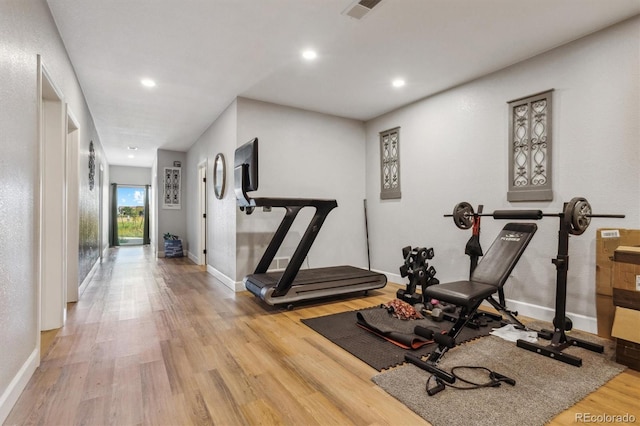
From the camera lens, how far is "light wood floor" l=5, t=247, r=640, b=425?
1715 millimetres

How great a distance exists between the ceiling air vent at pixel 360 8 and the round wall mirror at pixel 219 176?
3.12 meters

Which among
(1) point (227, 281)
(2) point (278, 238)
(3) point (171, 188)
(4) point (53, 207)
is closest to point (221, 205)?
(1) point (227, 281)

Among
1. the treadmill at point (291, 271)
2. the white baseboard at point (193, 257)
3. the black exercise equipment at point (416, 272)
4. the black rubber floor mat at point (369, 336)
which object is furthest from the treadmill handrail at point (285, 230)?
the white baseboard at point (193, 257)

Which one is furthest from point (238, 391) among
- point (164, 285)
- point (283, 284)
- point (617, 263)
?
point (164, 285)

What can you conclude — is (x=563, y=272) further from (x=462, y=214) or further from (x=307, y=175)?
(x=307, y=175)

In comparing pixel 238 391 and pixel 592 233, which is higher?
pixel 592 233

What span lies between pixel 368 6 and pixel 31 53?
96.3 inches

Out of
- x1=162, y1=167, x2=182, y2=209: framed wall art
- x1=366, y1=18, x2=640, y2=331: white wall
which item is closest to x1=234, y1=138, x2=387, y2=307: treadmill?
x1=366, y1=18, x2=640, y2=331: white wall

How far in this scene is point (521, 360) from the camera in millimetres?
2361

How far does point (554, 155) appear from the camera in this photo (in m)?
3.15

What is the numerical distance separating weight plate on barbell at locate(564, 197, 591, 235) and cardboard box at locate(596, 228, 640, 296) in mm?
348

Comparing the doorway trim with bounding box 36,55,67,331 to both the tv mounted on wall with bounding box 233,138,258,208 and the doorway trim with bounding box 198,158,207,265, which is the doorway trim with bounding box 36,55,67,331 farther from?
the doorway trim with bounding box 198,158,207,265

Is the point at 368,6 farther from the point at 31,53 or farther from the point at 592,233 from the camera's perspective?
the point at 592,233

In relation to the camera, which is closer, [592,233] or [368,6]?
[368,6]
